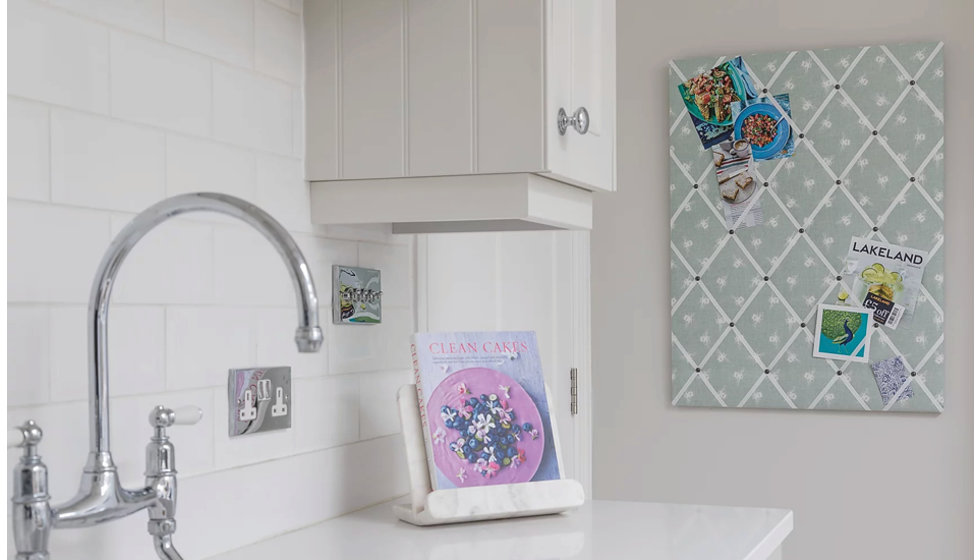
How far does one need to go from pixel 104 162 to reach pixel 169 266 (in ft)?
0.53

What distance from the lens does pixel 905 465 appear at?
8.73 ft

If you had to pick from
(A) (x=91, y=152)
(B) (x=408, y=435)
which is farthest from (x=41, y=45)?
(B) (x=408, y=435)

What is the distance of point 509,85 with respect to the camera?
150 centimetres

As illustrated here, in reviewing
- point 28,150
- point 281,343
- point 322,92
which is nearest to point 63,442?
point 28,150

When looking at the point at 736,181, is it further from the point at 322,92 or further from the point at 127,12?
the point at 127,12

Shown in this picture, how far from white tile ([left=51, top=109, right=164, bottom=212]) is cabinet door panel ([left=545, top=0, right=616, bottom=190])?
52 cm

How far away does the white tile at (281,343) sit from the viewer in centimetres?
150

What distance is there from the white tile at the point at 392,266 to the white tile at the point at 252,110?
27cm

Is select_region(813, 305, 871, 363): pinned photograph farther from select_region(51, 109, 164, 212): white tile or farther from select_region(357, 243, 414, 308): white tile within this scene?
select_region(51, 109, 164, 212): white tile

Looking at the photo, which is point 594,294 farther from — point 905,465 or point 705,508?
point 705,508

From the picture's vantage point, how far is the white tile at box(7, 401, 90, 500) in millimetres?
1138

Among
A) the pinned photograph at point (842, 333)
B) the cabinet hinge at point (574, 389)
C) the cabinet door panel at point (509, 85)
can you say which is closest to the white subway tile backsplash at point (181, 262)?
the cabinet door panel at point (509, 85)

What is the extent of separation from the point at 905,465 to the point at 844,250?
1.76ft

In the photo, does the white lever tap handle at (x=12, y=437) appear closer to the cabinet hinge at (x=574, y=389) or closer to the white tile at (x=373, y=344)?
the white tile at (x=373, y=344)
